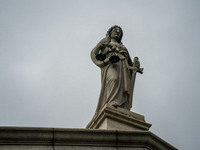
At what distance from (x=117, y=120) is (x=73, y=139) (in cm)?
219

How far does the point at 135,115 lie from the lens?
11344 millimetres

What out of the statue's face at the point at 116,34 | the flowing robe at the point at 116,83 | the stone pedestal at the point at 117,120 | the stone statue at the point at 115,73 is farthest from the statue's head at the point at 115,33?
the stone pedestal at the point at 117,120

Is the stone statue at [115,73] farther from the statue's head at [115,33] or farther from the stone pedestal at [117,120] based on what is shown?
the stone pedestal at [117,120]

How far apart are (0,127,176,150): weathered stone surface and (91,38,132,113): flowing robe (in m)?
2.09

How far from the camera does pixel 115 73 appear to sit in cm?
1226

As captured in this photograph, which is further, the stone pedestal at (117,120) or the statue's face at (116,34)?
the statue's face at (116,34)

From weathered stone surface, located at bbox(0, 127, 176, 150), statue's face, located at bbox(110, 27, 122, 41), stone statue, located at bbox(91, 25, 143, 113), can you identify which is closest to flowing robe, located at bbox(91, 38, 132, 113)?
stone statue, located at bbox(91, 25, 143, 113)

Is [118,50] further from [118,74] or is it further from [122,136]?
[122,136]

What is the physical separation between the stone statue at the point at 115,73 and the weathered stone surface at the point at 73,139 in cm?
206

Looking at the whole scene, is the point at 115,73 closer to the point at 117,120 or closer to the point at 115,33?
the point at 117,120

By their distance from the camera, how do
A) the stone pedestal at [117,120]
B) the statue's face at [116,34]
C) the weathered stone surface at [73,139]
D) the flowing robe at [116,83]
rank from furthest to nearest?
the statue's face at [116,34] → the flowing robe at [116,83] → the stone pedestal at [117,120] → the weathered stone surface at [73,139]

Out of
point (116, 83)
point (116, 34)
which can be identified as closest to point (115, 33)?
point (116, 34)

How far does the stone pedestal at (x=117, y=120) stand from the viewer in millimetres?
10781

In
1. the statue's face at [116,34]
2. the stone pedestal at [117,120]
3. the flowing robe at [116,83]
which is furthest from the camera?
the statue's face at [116,34]
